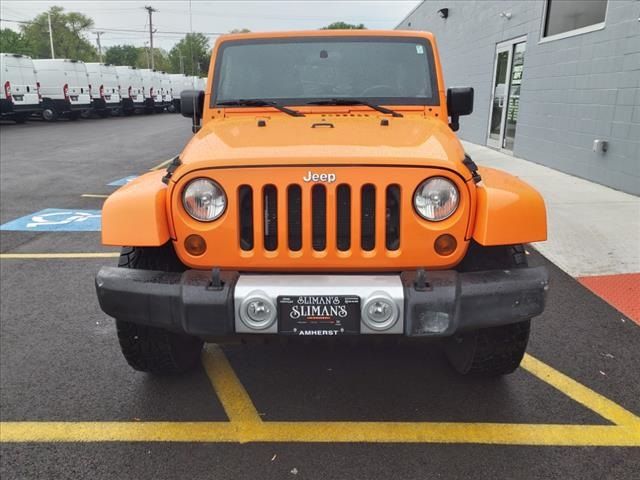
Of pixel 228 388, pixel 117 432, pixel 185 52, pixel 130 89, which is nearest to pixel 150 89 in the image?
pixel 130 89

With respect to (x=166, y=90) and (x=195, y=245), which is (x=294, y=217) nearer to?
(x=195, y=245)

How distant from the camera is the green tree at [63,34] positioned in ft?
279

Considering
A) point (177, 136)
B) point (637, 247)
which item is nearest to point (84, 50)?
point (177, 136)

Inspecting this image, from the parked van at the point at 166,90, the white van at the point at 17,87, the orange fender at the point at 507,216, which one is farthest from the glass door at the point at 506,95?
the parked van at the point at 166,90

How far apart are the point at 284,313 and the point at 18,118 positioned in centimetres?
2457

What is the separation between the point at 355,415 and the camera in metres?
2.99

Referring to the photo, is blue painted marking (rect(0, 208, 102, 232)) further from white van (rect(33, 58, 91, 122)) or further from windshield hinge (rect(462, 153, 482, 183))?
white van (rect(33, 58, 91, 122))

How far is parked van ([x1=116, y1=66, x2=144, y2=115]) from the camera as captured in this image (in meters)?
30.2

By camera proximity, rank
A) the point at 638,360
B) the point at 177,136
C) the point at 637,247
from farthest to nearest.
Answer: the point at 177,136
the point at 637,247
the point at 638,360

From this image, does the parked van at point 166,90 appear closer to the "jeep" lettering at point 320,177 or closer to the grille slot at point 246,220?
the grille slot at point 246,220

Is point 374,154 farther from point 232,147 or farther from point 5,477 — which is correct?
point 5,477

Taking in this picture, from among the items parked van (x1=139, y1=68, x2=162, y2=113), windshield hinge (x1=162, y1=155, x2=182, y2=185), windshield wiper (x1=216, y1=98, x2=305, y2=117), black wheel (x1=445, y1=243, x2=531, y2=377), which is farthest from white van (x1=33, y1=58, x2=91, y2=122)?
black wheel (x1=445, y1=243, x2=531, y2=377)

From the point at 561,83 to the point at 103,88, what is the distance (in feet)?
77.3

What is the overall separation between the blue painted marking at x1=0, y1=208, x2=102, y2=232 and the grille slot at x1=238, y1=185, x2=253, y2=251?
4.75 m
